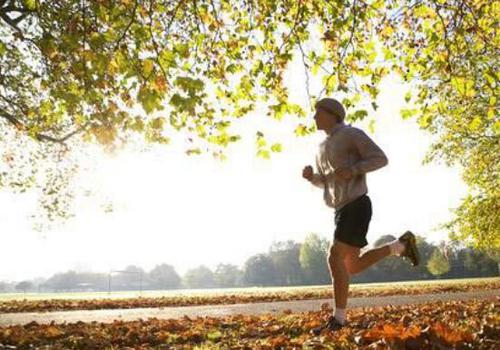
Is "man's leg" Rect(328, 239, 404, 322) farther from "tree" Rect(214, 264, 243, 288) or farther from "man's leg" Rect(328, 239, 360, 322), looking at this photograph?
"tree" Rect(214, 264, 243, 288)

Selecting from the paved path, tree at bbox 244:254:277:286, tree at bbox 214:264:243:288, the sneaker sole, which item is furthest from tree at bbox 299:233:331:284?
the sneaker sole

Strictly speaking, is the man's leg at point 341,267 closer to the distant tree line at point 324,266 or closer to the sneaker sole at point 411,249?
the sneaker sole at point 411,249

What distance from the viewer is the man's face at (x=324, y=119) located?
5.20 metres

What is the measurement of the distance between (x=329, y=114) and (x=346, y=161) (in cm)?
59

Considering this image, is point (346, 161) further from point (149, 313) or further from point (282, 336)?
point (149, 313)

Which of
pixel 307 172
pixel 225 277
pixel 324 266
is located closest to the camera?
pixel 307 172

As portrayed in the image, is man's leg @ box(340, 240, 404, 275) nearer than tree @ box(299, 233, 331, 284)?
Yes

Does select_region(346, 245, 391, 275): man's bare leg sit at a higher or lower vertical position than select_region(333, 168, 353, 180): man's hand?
lower

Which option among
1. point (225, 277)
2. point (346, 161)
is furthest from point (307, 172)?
point (225, 277)

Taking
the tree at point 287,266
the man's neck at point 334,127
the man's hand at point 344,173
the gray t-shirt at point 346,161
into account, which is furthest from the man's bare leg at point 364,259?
the tree at point 287,266

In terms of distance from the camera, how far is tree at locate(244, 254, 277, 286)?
472 ft

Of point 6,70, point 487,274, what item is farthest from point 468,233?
point 487,274

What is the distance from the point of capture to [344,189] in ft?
16.0

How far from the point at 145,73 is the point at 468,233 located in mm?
18335
